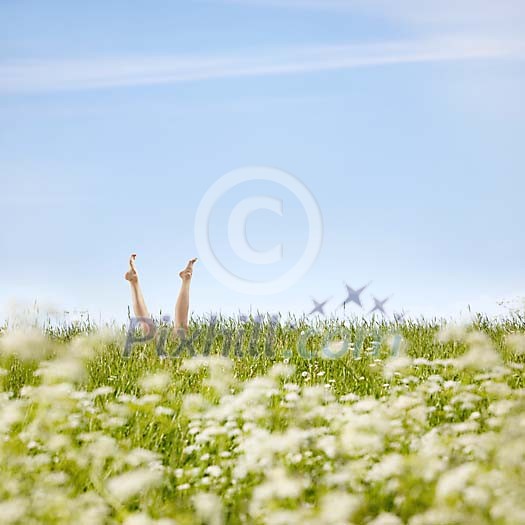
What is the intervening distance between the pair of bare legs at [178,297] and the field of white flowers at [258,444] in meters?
1.73

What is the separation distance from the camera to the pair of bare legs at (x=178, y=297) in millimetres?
9625

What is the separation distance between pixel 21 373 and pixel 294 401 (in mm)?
3063

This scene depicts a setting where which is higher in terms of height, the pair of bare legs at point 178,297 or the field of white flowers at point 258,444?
the pair of bare legs at point 178,297

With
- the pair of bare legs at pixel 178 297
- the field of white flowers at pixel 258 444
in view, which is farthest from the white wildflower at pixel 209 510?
the pair of bare legs at pixel 178 297

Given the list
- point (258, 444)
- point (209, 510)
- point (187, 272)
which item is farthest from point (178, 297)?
point (209, 510)

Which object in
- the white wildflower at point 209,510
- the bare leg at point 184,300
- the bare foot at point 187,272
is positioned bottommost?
the white wildflower at point 209,510

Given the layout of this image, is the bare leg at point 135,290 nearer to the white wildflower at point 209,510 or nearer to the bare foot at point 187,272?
the bare foot at point 187,272

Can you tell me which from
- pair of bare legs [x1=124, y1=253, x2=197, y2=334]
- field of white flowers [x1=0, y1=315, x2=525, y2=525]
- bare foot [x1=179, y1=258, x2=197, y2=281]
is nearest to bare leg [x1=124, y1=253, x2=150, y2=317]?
pair of bare legs [x1=124, y1=253, x2=197, y2=334]

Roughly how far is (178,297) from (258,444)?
562cm

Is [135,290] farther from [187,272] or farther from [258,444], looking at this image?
[258,444]

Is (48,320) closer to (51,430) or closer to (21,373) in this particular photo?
(21,373)

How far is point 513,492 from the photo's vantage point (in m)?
3.51

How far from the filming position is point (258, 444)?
441 cm

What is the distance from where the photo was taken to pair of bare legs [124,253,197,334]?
9.62 m
